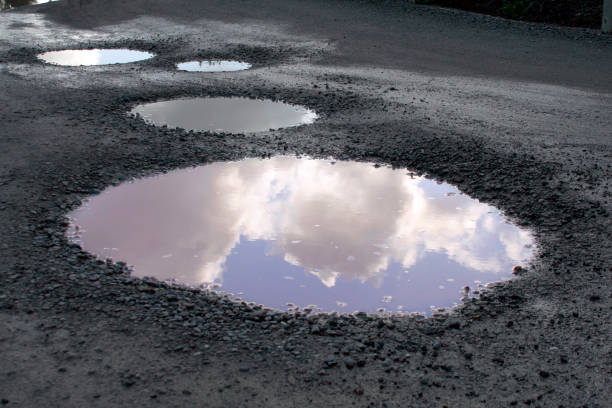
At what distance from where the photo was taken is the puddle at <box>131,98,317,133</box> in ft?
28.1

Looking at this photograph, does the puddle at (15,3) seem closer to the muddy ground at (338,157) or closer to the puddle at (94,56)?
the muddy ground at (338,157)

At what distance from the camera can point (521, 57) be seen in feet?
40.6

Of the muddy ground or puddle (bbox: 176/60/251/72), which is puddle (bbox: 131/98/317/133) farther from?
puddle (bbox: 176/60/251/72)

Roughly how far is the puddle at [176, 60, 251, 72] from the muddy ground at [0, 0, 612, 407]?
35 centimetres

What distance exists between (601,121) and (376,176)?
381 cm

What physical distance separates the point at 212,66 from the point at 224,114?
3.15 metres

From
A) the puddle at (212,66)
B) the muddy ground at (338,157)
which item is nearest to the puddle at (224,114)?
the muddy ground at (338,157)

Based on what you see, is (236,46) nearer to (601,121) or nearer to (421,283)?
(601,121)

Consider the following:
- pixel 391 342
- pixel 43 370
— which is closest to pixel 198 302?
pixel 43 370

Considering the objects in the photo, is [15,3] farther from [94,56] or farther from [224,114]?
[224,114]

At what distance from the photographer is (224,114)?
9086 millimetres

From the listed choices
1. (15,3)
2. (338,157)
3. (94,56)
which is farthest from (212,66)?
(15,3)

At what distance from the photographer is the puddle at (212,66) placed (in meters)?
11.6

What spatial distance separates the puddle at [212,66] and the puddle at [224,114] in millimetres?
2053
